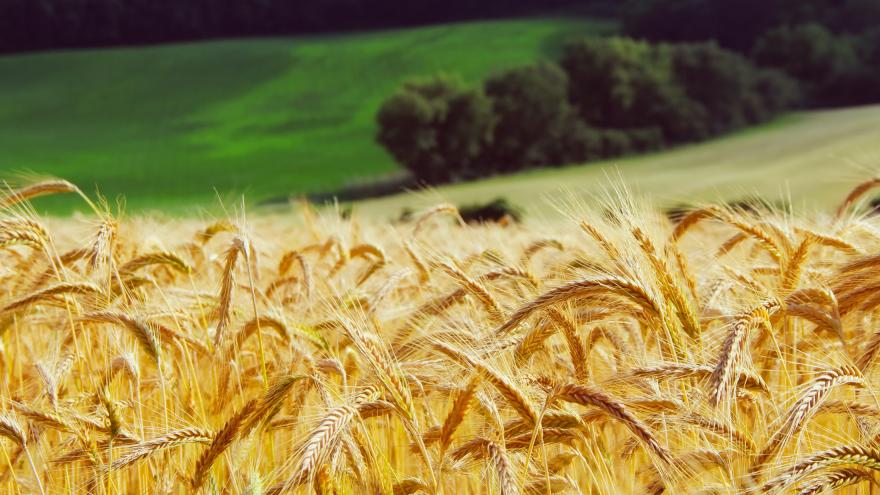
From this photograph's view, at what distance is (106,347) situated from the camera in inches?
129

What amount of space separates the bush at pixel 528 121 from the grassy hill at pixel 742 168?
5.29ft

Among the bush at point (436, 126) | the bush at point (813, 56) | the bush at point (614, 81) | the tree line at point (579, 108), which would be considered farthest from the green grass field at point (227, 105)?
the bush at point (813, 56)

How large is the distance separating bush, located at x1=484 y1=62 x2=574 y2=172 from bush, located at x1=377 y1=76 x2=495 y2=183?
147 centimetres

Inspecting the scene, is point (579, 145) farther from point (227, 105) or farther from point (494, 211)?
point (494, 211)

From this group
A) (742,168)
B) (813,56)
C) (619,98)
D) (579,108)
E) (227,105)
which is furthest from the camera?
(227,105)

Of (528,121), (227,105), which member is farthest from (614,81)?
(227,105)

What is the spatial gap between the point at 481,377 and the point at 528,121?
1663 inches

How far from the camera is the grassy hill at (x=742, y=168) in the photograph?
3216 cm

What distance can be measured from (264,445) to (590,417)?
1083 millimetres

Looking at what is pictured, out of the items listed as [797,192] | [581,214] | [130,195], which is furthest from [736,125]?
[581,214]

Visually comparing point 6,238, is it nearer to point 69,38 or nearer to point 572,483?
point 572,483

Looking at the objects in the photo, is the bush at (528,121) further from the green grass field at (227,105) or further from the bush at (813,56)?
the bush at (813,56)

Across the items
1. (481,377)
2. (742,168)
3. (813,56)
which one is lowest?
(742,168)

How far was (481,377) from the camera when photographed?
84.6 inches
